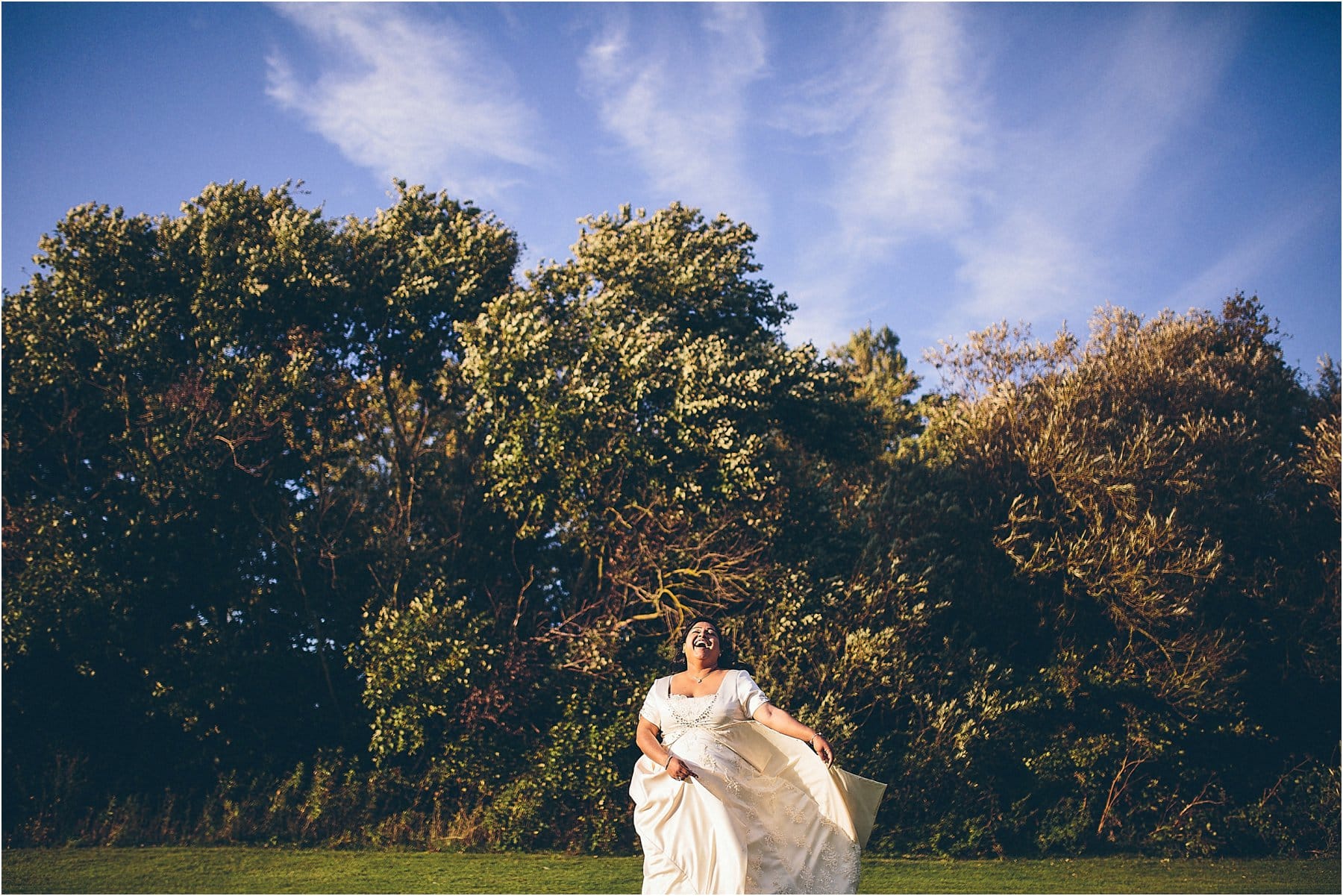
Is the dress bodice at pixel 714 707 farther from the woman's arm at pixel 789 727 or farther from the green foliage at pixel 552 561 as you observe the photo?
the green foliage at pixel 552 561

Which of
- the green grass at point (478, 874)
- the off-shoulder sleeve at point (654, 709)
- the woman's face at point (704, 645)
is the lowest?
the green grass at point (478, 874)

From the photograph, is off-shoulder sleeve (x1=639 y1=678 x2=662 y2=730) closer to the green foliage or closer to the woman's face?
the woman's face

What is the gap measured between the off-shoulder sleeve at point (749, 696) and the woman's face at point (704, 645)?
23 cm

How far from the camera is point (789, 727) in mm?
6691

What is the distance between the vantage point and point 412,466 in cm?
1855

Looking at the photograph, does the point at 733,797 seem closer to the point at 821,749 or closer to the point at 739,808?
the point at 739,808

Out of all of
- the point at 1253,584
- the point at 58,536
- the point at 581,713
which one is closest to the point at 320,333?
the point at 58,536

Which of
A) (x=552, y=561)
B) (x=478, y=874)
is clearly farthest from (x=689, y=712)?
(x=552, y=561)

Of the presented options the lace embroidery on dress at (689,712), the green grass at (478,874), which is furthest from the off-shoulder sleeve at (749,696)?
the green grass at (478,874)

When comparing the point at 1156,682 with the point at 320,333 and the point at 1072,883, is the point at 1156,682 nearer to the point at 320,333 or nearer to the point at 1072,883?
→ the point at 1072,883

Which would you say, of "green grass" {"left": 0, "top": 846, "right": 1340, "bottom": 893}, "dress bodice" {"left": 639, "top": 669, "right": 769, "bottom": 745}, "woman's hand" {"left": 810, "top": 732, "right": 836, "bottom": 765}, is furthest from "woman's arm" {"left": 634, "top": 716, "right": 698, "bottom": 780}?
"green grass" {"left": 0, "top": 846, "right": 1340, "bottom": 893}

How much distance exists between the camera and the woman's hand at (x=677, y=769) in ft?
21.7

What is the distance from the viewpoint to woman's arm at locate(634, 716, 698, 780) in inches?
261

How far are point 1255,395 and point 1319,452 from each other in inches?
88.6
